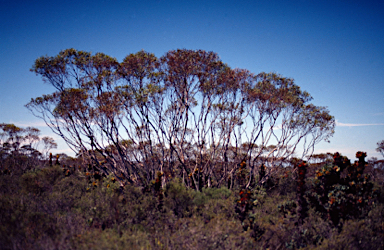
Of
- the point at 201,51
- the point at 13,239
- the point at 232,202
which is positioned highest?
the point at 201,51

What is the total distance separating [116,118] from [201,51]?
6.37 metres

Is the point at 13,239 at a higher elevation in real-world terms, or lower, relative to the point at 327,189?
lower

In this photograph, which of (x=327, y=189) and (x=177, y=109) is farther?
(x=177, y=109)

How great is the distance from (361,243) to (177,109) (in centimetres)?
1034

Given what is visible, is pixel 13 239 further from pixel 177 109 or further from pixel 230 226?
pixel 177 109

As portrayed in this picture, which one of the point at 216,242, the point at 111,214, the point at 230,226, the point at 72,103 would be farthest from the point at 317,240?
the point at 72,103

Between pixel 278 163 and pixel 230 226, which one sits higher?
pixel 278 163

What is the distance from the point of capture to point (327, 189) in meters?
7.70

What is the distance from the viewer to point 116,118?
533 inches

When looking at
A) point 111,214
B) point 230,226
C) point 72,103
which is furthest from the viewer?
point 72,103

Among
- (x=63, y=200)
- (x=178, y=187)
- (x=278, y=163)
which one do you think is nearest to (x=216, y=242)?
(x=178, y=187)

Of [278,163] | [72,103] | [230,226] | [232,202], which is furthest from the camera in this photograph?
[278,163]

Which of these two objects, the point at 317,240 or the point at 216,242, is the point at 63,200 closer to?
the point at 216,242

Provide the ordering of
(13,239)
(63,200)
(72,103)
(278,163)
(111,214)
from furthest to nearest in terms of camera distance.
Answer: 1. (278,163)
2. (72,103)
3. (63,200)
4. (111,214)
5. (13,239)
